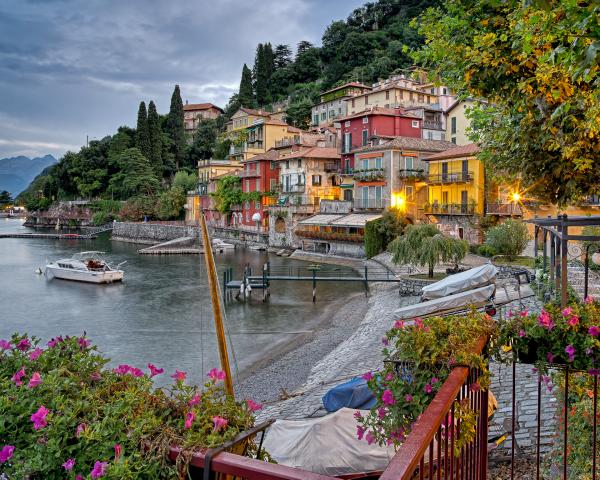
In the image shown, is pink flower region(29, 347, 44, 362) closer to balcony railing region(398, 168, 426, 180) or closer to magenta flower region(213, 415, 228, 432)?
magenta flower region(213, 415, 228, 432)

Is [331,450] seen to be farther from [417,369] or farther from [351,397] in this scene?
[417,369]

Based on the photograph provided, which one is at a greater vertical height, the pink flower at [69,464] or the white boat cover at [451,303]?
the pink flower at [69,464]

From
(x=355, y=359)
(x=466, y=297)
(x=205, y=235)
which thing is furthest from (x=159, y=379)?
(x=205, y=235)

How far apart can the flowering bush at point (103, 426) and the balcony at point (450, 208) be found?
40.2m

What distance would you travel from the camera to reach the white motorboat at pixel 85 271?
39.0m

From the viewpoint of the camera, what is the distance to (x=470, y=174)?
40688mm

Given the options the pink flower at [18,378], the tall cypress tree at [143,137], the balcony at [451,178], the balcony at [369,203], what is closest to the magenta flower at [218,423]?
the pink flower at [18,378]

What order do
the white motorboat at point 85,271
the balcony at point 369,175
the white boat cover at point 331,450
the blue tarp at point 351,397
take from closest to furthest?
1. the white boat cover at point 331,450
2. the blue tarp at point 351,397
3. the white motorboat at point 85,271
4. the balcony at point 369,175

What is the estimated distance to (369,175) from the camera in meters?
48.3

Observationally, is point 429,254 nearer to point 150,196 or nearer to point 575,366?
point 575,366

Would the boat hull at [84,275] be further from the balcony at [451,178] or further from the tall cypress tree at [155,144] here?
the tall cypress tree at [155,144]

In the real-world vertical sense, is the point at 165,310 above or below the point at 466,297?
below

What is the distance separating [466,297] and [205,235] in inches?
506

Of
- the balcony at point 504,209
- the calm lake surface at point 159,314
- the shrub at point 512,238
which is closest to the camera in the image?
the calm lake surface at point 159,314
